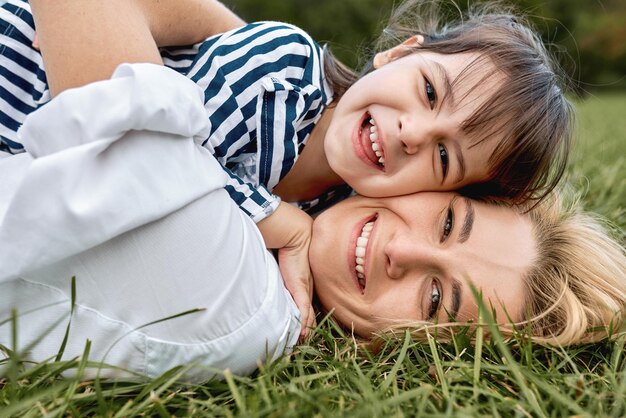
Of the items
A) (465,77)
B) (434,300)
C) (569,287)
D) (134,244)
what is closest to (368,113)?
(465,77)

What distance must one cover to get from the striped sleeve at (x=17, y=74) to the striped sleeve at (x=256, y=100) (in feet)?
1.72

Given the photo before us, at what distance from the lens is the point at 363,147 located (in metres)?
2.11

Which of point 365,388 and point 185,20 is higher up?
point 185,20

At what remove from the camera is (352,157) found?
6.90ft

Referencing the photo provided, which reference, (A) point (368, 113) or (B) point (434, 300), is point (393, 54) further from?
(B) point (434, 300)

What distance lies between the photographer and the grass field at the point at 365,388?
1.26 meters

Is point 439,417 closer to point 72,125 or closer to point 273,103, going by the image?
point 72,125

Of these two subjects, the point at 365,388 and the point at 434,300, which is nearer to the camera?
the point at 365,388

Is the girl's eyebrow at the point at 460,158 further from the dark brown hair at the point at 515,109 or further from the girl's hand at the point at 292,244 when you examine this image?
the girl's hand at the point at 292,244

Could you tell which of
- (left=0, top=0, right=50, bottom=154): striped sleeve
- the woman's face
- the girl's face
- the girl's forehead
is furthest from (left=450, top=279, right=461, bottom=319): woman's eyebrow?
(left=0, top=0, right=50, bottom=154): striped sleeve

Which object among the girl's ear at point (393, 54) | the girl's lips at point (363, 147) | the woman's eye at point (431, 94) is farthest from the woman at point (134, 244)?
the girl's ear at point (393, 54)

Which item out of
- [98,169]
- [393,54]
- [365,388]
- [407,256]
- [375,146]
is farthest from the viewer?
[393,54]

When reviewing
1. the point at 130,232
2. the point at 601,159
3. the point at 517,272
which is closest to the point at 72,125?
the point at 130,232

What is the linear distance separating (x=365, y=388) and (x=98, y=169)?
0.78 meters
